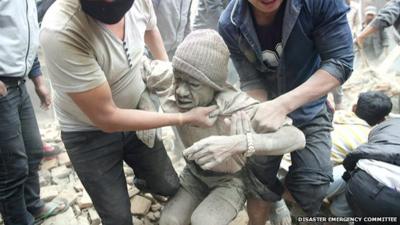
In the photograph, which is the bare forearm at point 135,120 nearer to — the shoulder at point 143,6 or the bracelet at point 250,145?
the bracelet at point 250,145

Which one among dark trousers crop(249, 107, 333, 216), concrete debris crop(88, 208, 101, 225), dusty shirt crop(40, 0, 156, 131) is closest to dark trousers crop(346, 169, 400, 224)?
dark trousers crop(249, 107, 333, 216)

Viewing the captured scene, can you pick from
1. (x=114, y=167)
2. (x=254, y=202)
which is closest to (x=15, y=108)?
(x=114, y=167)

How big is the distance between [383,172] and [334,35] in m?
1.07

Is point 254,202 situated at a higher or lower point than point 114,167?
lower

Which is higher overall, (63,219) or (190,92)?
(190,92)

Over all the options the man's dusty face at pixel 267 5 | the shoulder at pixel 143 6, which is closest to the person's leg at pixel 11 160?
the shoulder at pixel 143 6

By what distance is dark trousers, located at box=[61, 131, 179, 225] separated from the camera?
7.07ft

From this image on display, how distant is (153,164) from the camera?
7.88ft

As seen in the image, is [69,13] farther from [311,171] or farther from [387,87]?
[387,87]

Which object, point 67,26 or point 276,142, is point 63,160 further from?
point 276,142

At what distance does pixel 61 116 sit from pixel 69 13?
27.6 inches

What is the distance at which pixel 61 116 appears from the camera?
2.14 meters

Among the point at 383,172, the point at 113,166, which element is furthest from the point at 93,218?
the point at 383,172

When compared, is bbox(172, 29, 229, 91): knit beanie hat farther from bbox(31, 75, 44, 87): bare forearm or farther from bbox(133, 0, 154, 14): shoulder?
bbox(31, 75, 44, 87): bare forearm
